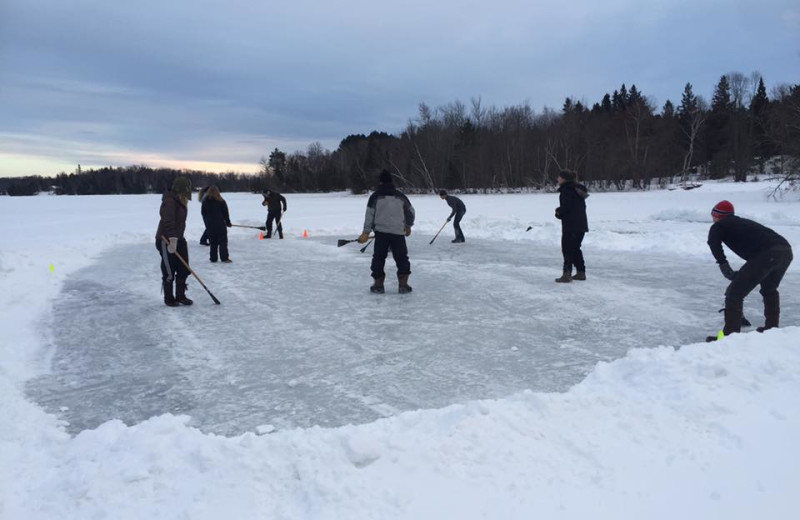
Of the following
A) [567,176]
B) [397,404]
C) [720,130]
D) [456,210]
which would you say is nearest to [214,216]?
[456,210]

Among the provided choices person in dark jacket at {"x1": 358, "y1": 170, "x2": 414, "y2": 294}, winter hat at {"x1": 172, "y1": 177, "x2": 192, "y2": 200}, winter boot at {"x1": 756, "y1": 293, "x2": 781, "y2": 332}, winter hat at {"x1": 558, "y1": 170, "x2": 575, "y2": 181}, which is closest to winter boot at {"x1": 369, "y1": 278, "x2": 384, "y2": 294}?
person in dark jacket at {"x1": 358, "y1": 170, "x2": 414, "y2": 294}

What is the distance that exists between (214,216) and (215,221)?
0.10 metres

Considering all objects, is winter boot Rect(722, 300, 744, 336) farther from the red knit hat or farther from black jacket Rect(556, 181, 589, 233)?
black jacket Rect(556, 181, 589, 233)

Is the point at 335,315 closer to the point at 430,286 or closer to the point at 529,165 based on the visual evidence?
the point at 430,286

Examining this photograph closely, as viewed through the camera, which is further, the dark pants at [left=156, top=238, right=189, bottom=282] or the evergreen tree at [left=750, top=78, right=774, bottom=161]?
the evergreen tree at [left=750, top=78, right=774, bottom=161]

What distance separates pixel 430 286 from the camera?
318 inches

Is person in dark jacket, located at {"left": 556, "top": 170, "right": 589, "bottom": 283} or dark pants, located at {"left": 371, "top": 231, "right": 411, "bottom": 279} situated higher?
person in dark jacket, located at {"left": 556, "top": 170, "right": 589, "bottom": 283}

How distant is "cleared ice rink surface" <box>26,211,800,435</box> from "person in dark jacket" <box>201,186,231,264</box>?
1.06 meters

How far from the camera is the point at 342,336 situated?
5453 millimetres

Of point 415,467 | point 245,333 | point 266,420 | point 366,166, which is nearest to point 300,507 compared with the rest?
point 415,467

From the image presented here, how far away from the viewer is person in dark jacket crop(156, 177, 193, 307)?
6652 mm

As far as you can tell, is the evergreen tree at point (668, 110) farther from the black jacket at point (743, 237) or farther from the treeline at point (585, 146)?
the black jacket at point (743, 237)

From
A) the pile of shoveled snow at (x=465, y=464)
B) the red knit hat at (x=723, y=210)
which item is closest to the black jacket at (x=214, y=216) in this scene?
the pile of shoveled snow at (x=465, y=464)

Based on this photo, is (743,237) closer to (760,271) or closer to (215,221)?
(760,271)
